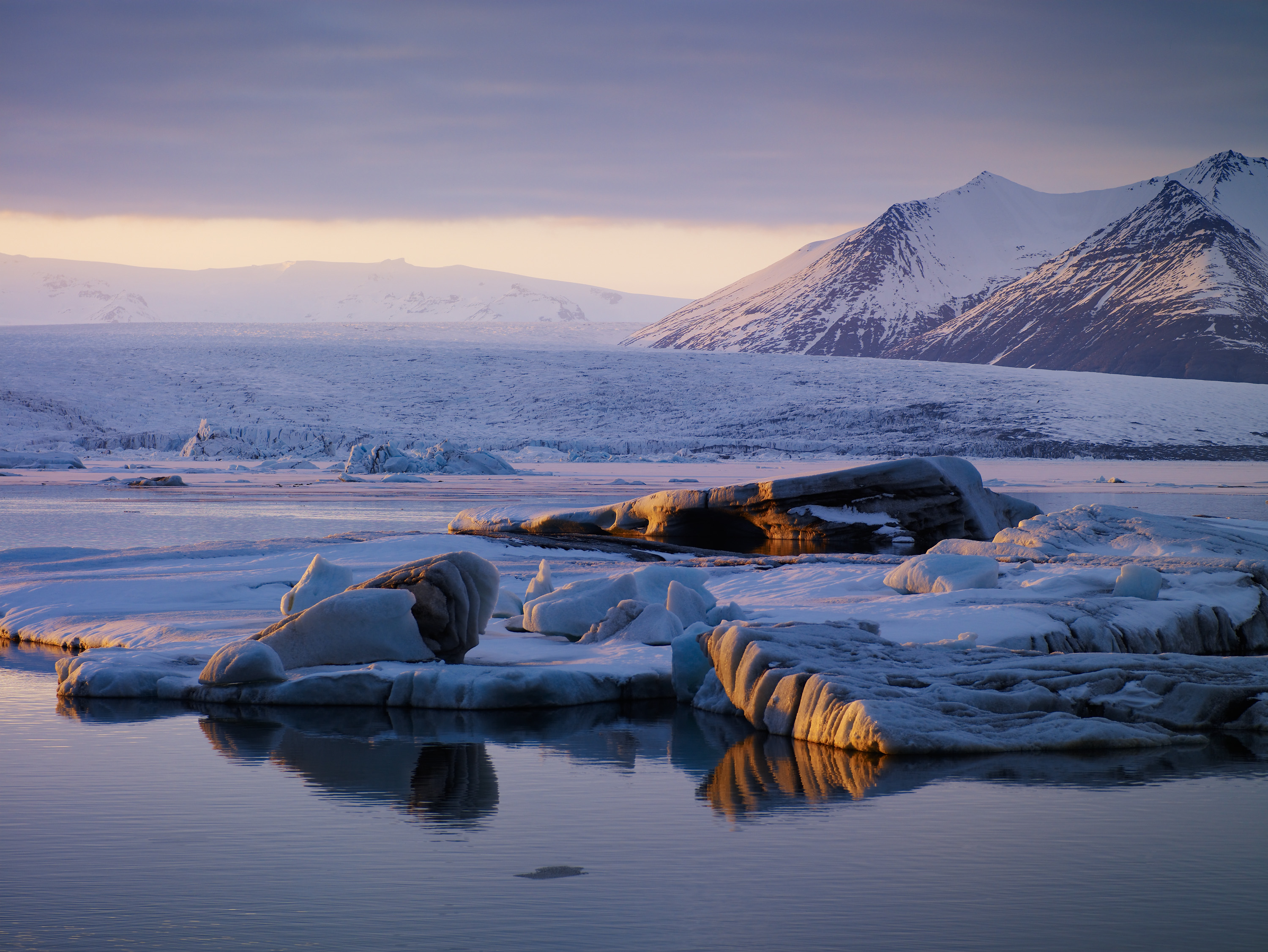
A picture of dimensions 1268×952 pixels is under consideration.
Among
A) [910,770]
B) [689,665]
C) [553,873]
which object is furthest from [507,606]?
[553,873]

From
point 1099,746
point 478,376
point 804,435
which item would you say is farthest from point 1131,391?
point 1099,746

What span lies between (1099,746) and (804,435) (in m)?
52.6

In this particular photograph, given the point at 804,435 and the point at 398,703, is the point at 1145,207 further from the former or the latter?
the point at 398,703

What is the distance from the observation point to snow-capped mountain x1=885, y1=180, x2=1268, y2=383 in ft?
447

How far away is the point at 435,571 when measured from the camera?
8945 mm

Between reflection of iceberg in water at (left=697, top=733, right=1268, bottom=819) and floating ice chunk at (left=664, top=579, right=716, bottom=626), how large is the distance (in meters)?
2.82

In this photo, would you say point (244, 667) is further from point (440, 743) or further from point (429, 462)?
point (429, 462)

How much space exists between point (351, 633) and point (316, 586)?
1419mm

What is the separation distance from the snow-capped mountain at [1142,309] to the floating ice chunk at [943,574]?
126 m

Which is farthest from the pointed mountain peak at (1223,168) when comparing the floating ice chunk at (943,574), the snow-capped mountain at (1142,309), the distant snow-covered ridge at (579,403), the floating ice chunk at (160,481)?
the floating ice chunk at (943,574)

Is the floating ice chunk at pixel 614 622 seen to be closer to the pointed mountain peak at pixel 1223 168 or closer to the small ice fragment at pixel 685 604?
the small ice fragment at pixel 685 604

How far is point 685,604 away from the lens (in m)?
9.76

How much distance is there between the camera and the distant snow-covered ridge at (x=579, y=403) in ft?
183

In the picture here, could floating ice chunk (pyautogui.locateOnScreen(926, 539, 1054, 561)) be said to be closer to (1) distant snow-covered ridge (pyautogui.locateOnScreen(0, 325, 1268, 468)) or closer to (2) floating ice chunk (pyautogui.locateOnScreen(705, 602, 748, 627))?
(2) floating ice chunk (pyautogui.locateOnScreen(705, 602, 748, 627))
